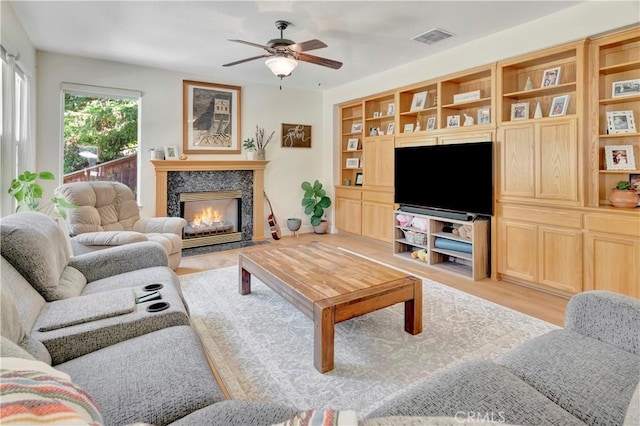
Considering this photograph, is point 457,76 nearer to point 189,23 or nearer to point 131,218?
point 189,23

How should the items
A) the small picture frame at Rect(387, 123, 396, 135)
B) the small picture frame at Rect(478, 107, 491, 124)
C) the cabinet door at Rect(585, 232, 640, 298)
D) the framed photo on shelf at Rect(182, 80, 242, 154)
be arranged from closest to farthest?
the cabinet door at Rect(585, 232, 640, 298)
the small picture frame at Rect(478, 107, 491, 124)
the framed photo on shelf at Rect(182, 80, 242, 154)
the small picture frame at Rect(387, 123, 396, 135)

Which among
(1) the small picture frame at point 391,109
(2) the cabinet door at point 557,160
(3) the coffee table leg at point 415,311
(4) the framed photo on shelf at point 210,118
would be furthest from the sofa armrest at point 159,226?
(2) the cabinet door at point 557,160

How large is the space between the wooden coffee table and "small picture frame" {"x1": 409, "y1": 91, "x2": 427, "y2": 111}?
2.74 meters

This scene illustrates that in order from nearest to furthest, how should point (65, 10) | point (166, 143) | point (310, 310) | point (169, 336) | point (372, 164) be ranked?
point (169, 336) < point (310, 310) < point (65, 10) < point (166, 143) < point (372, 164)

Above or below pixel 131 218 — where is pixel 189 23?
above

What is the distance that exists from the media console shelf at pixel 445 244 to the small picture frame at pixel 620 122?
1.42 m

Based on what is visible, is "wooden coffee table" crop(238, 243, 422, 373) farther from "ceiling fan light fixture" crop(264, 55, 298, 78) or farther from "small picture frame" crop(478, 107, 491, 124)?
"small picture frame" crop(478, 107, 491, 124)

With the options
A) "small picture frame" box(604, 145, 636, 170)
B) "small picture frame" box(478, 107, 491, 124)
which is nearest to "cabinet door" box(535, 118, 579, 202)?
"small picture frame" box(604, 145, 636, 170)

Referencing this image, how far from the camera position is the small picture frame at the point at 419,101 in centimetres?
480

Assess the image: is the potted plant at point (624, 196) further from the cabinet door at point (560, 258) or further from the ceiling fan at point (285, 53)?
the ceiling fan at point (285, 53)

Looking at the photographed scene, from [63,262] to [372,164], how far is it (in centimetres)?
435

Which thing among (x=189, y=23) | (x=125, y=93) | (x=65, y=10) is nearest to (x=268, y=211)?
(x=125, y=93)

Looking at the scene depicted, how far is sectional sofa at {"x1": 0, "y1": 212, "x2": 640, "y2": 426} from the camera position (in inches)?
29.8

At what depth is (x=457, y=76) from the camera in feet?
13.7
